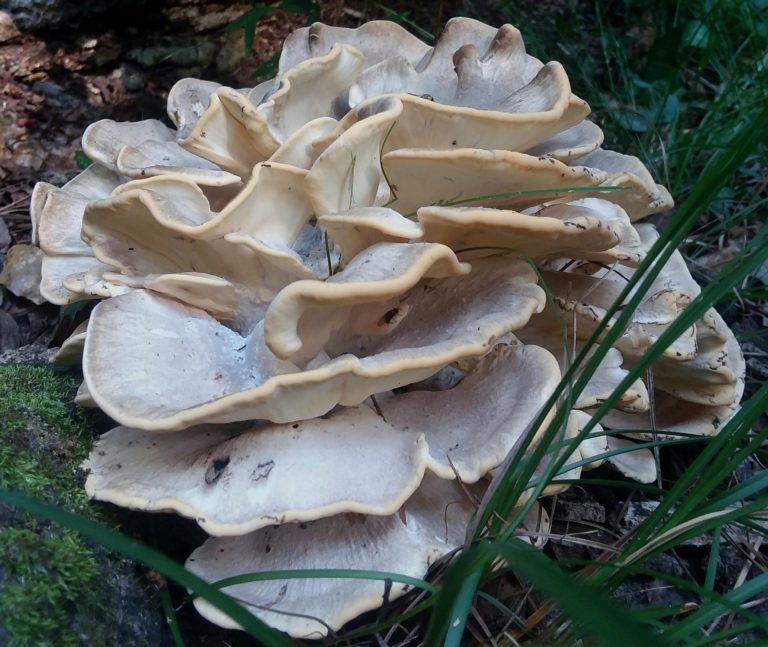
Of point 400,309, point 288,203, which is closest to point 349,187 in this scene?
point 288,203

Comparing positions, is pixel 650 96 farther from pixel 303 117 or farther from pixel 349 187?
pixel 349 187

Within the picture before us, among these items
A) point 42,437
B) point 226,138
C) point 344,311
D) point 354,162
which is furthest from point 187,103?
point 42,437

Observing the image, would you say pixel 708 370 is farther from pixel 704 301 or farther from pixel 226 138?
pixel 226 138

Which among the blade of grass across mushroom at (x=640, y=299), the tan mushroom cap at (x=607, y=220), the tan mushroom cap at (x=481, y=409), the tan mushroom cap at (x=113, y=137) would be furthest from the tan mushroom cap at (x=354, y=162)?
the tan mushroom cap at (x=113, y=137)

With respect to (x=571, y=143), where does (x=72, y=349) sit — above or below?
below

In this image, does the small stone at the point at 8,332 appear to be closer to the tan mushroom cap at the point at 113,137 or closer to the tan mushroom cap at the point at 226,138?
the tan mushroom cap at the point at 113,137

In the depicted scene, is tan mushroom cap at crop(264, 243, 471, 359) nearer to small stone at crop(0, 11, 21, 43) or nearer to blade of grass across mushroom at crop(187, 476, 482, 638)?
blade of grass across mushroom at crop(187, 476, 482, 638)
